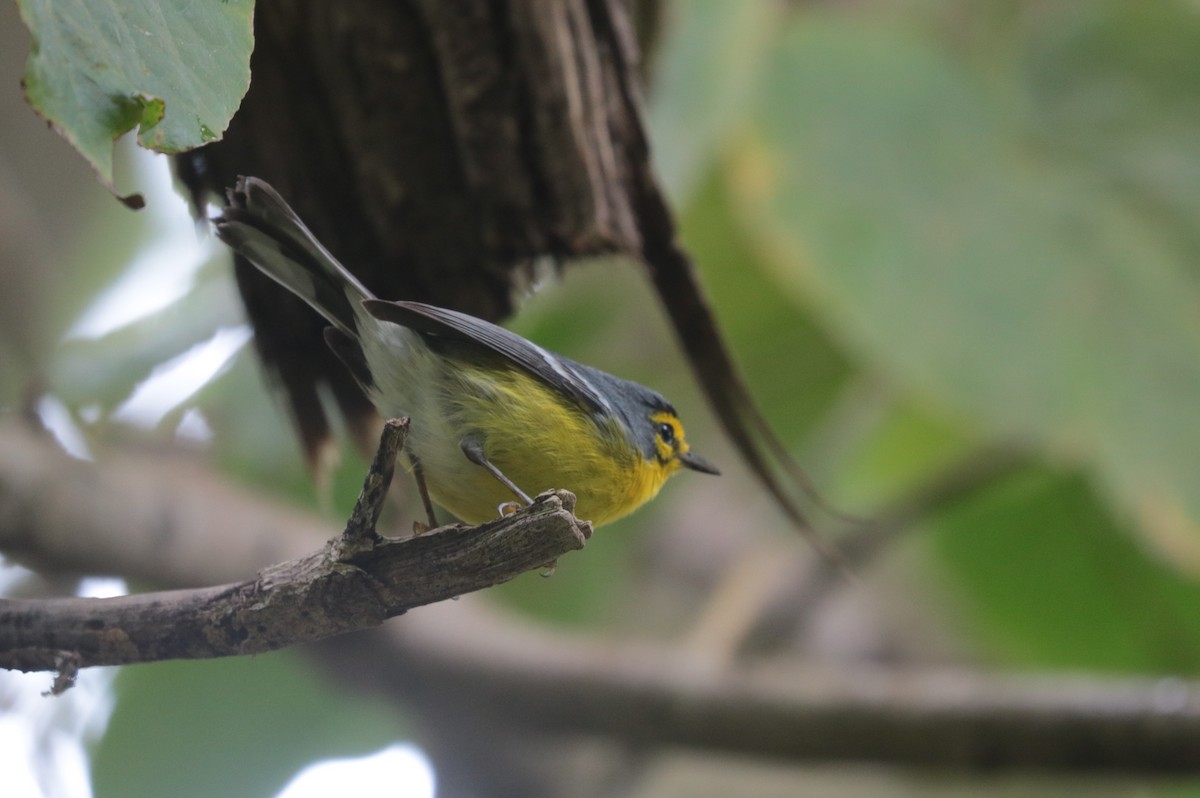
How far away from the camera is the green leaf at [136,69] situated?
3.57 feet

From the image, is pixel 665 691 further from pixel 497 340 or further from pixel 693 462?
pixel 497 340

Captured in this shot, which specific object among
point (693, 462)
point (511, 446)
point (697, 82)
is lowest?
point (693, 462)

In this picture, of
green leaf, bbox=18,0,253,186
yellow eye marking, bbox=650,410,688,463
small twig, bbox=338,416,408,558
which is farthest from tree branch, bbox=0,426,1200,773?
green leaf, bbox=18,0,253,186

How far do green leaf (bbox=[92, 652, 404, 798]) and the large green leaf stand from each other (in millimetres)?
2468

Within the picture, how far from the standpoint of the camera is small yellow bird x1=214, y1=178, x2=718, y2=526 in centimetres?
205

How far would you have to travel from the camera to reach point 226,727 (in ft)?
13.6

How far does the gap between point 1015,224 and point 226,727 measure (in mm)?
3670

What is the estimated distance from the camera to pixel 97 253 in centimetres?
369

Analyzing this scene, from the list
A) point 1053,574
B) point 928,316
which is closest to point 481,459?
point 928,316

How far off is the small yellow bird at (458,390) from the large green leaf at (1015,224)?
2017 mm

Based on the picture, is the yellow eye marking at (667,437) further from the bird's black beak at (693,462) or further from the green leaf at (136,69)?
the green leaf at (136,69)

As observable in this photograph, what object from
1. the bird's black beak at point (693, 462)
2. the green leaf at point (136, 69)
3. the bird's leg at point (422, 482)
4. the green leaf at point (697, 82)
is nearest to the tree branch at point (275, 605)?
the green leaf at point (136, 69)

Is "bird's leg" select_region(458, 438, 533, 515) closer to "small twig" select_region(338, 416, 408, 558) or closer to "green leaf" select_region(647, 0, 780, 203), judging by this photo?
"small twig" select_region(338, 416, 408, 558)

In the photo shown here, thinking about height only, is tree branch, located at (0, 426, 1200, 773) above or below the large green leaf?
below
